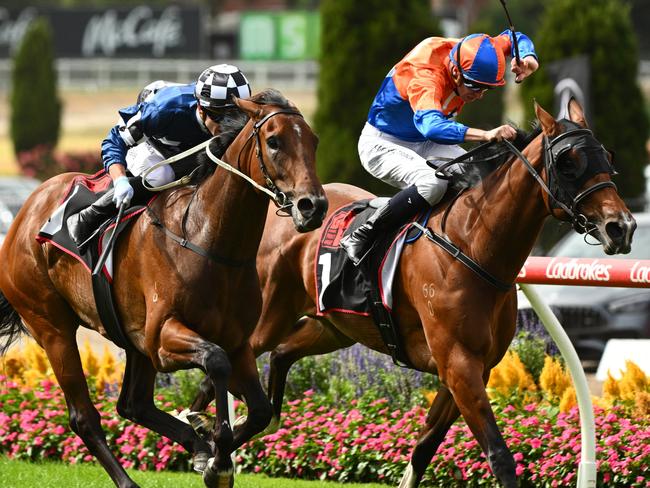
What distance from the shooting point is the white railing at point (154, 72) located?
143ft

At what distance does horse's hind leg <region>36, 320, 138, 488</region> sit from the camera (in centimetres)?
625

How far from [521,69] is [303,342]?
2074 millimetres

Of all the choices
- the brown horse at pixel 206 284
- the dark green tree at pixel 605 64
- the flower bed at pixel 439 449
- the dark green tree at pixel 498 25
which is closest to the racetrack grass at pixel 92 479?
the flower bed at pixel 439 449

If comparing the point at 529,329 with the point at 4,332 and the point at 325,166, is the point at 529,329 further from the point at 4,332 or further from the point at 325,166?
the point at 325,166

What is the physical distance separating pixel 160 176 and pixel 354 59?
1316cm

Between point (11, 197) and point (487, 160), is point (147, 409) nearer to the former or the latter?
point (487, 160)

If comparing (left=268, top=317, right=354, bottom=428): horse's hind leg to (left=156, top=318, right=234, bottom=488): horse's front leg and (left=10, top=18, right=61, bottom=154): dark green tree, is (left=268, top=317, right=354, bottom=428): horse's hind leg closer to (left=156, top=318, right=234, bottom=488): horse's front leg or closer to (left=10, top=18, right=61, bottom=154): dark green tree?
(left=156, top=318, right=234, bottom=488): horse's front leg

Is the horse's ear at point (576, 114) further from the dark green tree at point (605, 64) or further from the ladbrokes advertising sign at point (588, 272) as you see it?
the dark green tree at point (605, 64)

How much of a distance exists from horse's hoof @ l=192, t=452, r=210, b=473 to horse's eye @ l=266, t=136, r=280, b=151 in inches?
56.3

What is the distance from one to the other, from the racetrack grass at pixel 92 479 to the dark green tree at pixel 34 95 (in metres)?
28.4

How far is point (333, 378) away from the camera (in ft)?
26.0

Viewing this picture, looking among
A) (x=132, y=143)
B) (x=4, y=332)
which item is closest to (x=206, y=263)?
(x=132, y=143)

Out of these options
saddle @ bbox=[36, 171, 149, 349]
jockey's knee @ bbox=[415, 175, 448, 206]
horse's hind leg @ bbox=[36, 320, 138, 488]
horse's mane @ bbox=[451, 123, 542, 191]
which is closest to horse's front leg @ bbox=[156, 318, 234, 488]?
saddle @ bbox=[36, 171, 149, 349]

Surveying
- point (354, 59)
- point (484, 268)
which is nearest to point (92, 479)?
point (484, 268)
